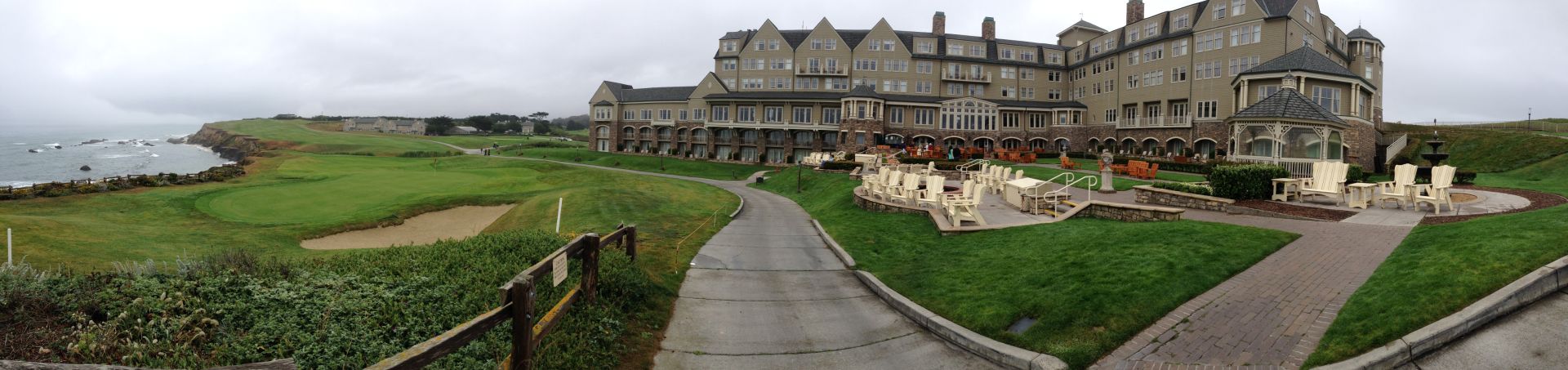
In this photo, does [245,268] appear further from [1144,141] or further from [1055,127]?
[1055,127]

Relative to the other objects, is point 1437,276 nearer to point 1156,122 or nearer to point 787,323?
point 787,323

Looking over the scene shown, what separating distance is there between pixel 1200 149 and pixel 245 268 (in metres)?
58.0

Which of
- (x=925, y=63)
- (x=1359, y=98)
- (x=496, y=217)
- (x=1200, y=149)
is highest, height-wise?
(x=925, y=63)

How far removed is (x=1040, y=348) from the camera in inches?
311

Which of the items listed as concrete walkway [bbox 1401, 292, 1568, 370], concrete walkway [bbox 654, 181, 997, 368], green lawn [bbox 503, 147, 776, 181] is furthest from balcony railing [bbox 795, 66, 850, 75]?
concrete walkway [bbox 1401, 292, 1568, 370]

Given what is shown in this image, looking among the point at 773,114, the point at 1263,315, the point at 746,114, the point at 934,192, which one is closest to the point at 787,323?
the point at 1263,315

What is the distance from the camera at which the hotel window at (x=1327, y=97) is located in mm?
40406

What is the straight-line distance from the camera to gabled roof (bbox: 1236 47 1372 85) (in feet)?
131

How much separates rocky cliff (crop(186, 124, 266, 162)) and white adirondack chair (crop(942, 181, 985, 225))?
8582 centimetres

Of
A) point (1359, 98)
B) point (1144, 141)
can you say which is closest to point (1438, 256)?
point (1359, 98)

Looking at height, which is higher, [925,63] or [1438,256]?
[925,63]

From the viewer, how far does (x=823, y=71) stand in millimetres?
71562

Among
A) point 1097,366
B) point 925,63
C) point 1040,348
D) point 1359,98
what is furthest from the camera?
point 925,63

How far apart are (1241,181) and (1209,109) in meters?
38.7
